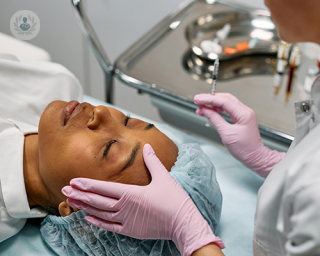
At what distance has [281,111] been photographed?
155 centimetres

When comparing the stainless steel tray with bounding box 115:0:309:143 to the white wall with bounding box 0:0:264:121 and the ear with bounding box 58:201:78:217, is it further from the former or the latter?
the ear with bounding box 58:201:78:217

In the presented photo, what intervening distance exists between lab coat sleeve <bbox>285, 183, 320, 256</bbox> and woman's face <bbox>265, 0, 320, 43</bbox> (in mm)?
373

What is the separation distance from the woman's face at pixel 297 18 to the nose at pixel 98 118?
21.3 inches

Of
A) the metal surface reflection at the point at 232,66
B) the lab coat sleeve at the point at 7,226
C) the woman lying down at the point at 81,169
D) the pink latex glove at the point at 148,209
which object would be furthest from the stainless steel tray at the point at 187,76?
the lab coat sleeve at the point at 7,226

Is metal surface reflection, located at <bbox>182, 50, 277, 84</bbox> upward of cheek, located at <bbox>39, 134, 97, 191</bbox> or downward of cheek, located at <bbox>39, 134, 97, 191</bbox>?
downward

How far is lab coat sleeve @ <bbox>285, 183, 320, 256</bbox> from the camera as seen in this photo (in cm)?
54

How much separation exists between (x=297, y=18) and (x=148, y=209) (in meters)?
0.59

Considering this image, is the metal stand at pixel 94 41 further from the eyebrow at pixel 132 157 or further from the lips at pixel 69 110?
the eyebrow at pixel 132 157

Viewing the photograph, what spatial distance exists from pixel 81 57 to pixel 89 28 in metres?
0.67

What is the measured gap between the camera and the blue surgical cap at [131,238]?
0.97m

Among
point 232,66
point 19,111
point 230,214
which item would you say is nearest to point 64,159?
point 19,111

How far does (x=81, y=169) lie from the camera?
95 cm

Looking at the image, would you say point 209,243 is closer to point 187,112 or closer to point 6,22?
point 187,112

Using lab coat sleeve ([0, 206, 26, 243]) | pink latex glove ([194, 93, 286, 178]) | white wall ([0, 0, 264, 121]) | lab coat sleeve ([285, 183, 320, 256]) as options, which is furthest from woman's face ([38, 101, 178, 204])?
white wall ([0, 0, 264, 121])
